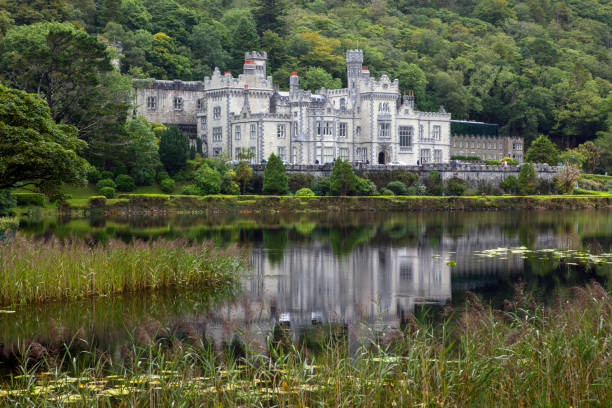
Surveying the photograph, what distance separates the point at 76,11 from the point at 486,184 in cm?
5190

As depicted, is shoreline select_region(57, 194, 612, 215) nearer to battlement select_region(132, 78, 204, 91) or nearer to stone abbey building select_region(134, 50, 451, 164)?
stone abbey building select_region(134, 50, 451, 164)

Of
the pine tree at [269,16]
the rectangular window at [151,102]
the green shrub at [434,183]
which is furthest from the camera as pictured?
the pine tree at [269,16]

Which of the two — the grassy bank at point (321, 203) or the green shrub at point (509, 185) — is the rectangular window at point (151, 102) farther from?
the green shrub at point (509, 185)

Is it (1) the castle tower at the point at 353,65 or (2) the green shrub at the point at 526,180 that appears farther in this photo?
(1) the castle tower at the point at 353,65

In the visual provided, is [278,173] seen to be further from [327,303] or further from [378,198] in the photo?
[327,303]

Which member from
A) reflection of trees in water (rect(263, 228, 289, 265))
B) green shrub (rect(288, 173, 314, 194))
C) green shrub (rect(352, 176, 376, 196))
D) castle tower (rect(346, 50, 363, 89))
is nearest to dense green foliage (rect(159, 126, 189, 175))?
green shrub (rect(288, 173, 314, 194))

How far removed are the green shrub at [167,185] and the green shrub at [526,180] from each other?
32841mm

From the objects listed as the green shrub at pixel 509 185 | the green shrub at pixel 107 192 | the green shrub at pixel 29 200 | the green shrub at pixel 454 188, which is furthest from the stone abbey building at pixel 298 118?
the green shrub at pixel 29 200

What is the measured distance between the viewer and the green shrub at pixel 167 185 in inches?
2682

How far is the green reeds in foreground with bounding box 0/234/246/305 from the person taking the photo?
21.9 metres

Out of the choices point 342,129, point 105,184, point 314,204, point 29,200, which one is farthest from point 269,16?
point 29,200

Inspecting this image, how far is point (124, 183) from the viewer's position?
66.9 meters

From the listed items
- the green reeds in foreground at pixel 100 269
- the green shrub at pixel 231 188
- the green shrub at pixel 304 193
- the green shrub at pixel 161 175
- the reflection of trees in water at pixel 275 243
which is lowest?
the reflection of trees in water at pixel 275 243

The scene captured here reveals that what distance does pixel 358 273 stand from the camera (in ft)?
98.1
